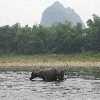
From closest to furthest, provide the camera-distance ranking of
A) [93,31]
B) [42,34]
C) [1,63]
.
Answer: [1,63] → [93,31] → [42,34]

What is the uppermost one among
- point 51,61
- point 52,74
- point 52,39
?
point 52,39

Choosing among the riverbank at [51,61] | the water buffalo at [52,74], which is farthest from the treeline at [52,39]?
the water buffalo at [52,74]

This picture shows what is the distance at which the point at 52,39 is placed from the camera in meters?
117

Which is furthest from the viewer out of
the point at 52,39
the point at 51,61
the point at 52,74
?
the point at 52,39

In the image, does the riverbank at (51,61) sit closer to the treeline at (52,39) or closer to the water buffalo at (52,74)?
the treeline at (52,39)

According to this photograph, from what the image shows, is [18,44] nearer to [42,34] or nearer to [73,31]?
[42,34]

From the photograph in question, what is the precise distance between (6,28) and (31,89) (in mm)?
88404

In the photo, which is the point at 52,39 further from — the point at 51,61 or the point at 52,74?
the point at 52,74

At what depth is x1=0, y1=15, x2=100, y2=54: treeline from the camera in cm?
11012

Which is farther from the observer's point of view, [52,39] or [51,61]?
[52,39]

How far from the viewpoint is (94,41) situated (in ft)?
357

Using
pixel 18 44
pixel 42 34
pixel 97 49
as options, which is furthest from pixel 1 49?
pixel 97 49

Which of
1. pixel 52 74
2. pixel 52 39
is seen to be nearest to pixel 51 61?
pixel 52 39

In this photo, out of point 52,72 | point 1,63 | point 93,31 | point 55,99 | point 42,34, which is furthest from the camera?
point 42,34
